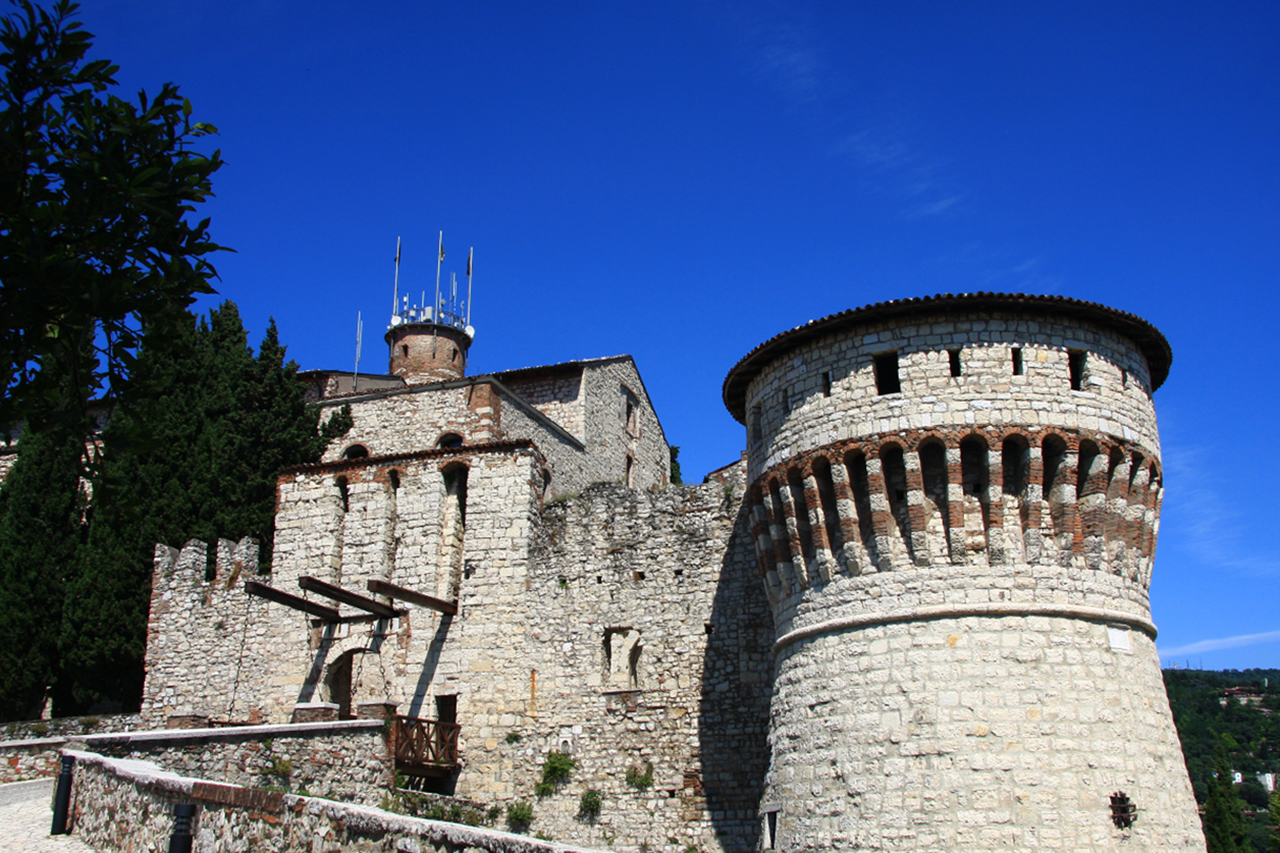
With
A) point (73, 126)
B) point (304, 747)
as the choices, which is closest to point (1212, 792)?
point (304, 747)

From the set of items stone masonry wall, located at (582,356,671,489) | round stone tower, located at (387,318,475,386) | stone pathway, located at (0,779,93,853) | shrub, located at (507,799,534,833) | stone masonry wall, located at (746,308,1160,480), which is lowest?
shrub, located at (507,799,534,833)

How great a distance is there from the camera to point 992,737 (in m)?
13.5

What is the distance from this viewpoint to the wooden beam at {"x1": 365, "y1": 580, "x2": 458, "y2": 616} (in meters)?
19.5

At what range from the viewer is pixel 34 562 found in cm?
2711

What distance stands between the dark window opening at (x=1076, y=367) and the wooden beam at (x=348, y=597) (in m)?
13.2

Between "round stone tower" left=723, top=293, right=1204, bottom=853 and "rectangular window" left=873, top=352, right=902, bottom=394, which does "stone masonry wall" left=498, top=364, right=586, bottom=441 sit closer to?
"round stone tower" left=723, top=293, right=1204, bottom=853

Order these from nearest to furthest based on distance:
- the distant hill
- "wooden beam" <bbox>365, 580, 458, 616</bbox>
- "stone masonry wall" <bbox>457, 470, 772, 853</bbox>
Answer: "stone masonry wall" <bbox>457, 470, 772, 853</bbox>
"wooden beam" <bbox>365, 580, 458, 616</bbox>
the distant hill

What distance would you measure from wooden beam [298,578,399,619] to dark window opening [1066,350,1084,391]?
13239mm

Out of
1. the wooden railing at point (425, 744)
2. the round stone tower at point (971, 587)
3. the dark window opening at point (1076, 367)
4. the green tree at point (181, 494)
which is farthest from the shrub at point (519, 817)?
the dark window opening at point (1076, 367)

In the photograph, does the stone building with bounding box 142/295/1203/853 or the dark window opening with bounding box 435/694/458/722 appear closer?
the stone building with bounding box 142/295/1203/853

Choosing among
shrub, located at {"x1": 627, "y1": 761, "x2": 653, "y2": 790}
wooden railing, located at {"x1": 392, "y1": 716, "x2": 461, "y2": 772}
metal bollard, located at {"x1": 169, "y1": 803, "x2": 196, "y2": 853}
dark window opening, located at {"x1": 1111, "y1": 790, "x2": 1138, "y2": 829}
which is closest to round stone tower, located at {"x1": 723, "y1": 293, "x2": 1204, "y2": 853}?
dark window opening, located at {"x1": 1111, "y1": 790, "x2": 1138, "y2": 829}

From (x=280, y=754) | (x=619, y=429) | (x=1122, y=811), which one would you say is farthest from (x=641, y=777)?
(x=619, y=429)

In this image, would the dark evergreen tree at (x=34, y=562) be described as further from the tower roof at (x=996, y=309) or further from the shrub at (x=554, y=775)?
the tower roof at (x=996, y=309)

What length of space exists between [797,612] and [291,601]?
10652mm
